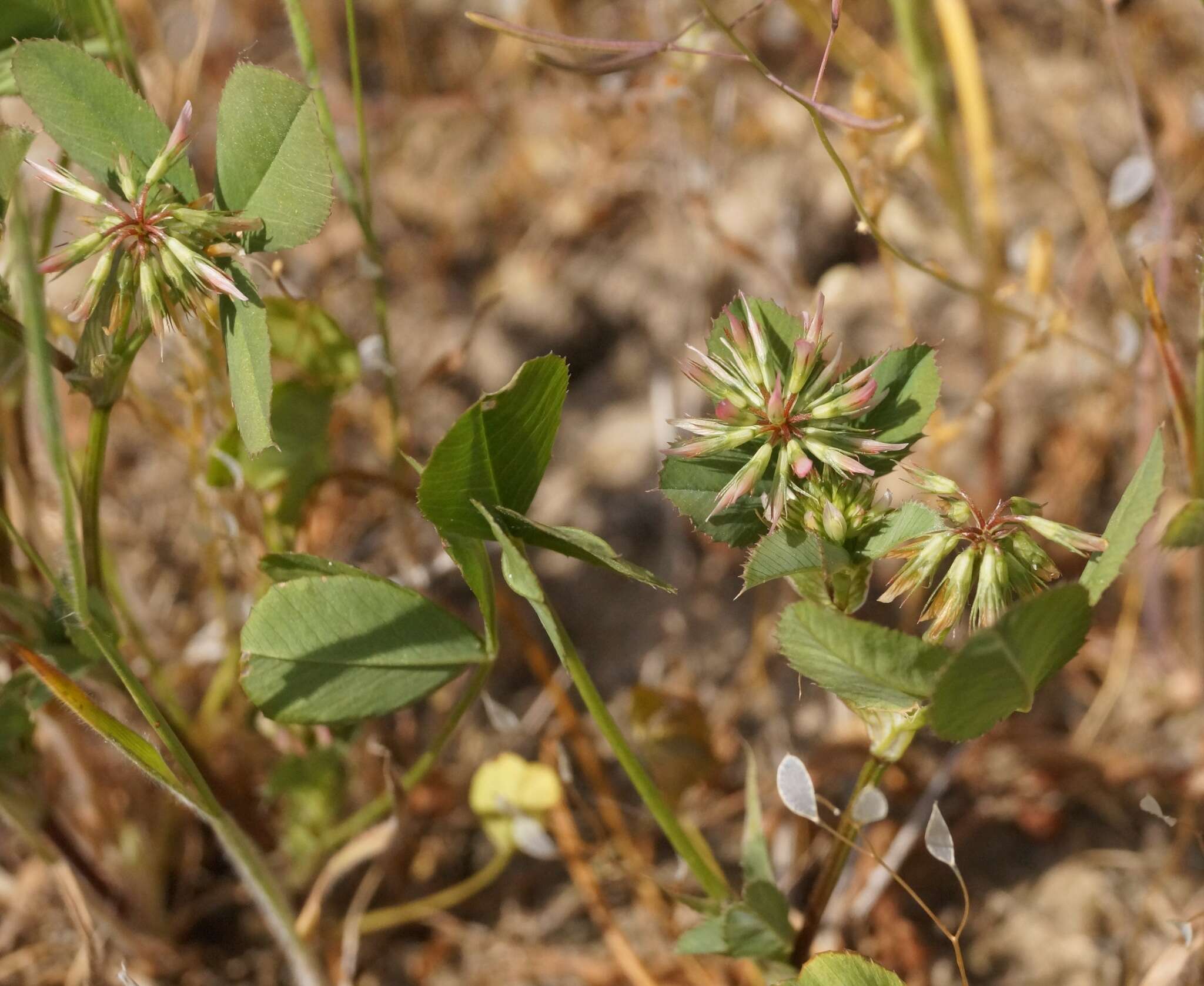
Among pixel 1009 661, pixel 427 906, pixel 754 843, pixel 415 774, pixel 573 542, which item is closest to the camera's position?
pixel 1009 661

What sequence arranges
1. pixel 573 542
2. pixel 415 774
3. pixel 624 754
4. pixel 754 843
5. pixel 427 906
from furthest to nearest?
pixel 427 906 < pixel 415 774 < pixel 754 843 < pixel 624 754 < pixel 573 542

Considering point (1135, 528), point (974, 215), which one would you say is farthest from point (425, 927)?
point (974, 215)

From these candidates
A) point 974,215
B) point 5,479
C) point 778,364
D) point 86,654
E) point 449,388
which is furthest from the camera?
point 449,388

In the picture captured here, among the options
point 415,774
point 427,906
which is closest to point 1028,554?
point 415,774

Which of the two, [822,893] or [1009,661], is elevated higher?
[1009,661]

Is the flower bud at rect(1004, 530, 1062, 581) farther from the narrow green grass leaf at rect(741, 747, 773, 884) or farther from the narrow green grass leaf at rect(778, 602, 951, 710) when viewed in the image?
the narrow green grass leaf at rect(741, 747, 773, 884)

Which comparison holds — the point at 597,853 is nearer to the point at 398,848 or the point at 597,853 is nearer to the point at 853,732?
the point at 398,848

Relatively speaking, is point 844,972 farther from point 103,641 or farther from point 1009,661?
point 103,641
